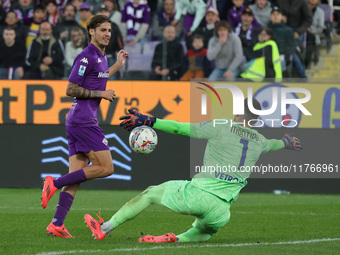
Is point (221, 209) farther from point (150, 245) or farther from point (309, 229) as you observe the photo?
point (309, 229)

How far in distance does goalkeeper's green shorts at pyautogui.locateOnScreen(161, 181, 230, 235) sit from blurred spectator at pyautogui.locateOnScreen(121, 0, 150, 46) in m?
8.19

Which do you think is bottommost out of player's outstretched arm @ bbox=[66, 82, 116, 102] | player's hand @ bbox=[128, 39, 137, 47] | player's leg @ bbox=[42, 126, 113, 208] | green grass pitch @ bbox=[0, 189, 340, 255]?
green grass pitch @ bbox=[0, 189, 340, 255]

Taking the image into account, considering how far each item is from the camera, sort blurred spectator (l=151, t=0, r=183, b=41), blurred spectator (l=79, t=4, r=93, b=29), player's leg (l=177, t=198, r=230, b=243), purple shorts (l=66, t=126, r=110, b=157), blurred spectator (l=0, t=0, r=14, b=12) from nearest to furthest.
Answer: player's leg (l=177, t=198, r=230, b=243) → purple shorts (l=66, t=126, r=110, b=157) → blurred spectator (l=151, t=0, r=183, b=41) → blurred spectator (l=79, t=4, r=93, b=29) → blurred spectator (l=0, t=0, r=14, b=12)

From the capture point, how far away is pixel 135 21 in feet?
48.8

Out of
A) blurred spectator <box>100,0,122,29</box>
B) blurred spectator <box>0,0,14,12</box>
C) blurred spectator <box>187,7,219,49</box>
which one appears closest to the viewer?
blurred spectator <box>187,7,219,49</box>

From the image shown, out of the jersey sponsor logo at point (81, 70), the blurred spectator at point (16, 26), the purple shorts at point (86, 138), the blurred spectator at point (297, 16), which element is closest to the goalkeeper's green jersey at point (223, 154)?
the purple shorts at point (86, 138)

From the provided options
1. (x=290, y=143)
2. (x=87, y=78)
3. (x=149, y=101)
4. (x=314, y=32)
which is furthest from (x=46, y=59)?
(x=290, y=143)

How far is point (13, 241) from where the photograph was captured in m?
7.05

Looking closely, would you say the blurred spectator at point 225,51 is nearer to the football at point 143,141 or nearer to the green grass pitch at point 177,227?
the green grass pitch at point 177,227

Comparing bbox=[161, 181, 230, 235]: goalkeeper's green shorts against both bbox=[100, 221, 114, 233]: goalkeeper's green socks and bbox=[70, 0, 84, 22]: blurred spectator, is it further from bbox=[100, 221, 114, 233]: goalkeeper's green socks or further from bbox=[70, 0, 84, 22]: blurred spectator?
bbox=[70, 0, 84, 22]: blurred spectator

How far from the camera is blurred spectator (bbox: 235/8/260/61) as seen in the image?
14.5m

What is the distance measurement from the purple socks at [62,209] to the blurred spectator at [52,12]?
8.26 m

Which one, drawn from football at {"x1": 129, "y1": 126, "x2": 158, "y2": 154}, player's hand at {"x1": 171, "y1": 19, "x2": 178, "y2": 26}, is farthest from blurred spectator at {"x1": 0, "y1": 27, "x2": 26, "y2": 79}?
football at {"x1": 129, "y1": 126, "x2": 158, "y2": 154}

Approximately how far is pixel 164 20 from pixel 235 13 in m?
1.58
